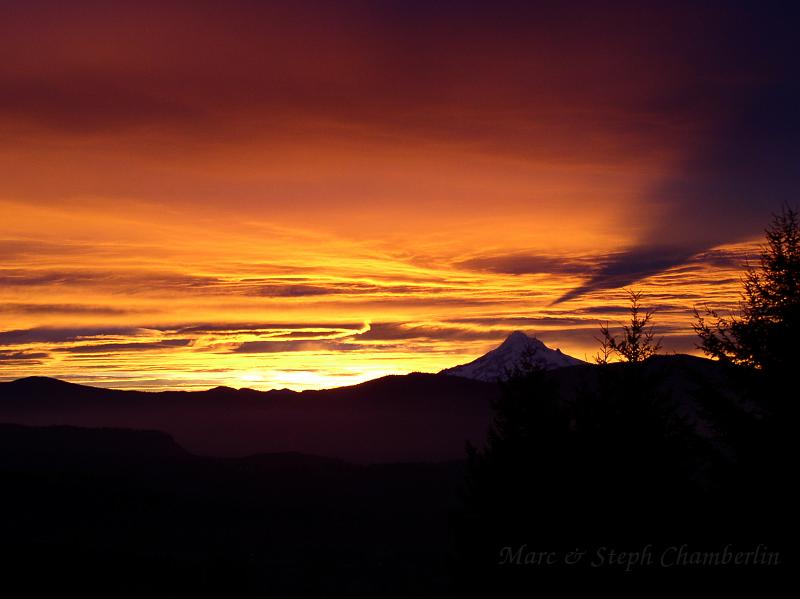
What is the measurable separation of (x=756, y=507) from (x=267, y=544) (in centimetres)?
11749

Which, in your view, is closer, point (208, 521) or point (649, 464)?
point (649, 464)

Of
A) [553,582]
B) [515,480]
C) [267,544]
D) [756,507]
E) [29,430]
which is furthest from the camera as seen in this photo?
[29,430]

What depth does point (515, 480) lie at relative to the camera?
22.9m

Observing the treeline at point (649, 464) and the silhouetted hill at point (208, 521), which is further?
the silhouetted hill at point (208, 521)

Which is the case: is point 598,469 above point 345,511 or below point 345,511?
above

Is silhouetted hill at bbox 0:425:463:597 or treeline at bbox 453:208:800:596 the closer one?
treeline at bbox 453:208:800:596

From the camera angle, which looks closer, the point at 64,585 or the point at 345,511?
the point at 64,585

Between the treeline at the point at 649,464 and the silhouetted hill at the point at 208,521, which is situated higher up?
the treeline at the point at 649,464

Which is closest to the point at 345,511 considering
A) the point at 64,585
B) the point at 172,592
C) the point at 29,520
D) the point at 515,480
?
the point at 29,520

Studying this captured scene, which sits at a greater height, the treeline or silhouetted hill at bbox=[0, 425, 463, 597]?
the treeline

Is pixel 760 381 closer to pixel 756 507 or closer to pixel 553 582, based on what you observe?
pixel 756 507

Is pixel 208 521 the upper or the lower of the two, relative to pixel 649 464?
lower

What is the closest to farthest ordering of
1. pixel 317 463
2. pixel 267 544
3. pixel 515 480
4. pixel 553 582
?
pixel 553 582 < pixel 515 480 < pixel 267 544 < pixel 317 463

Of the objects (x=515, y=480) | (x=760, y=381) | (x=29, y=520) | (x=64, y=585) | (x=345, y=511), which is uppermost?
(x=760, y=381)
